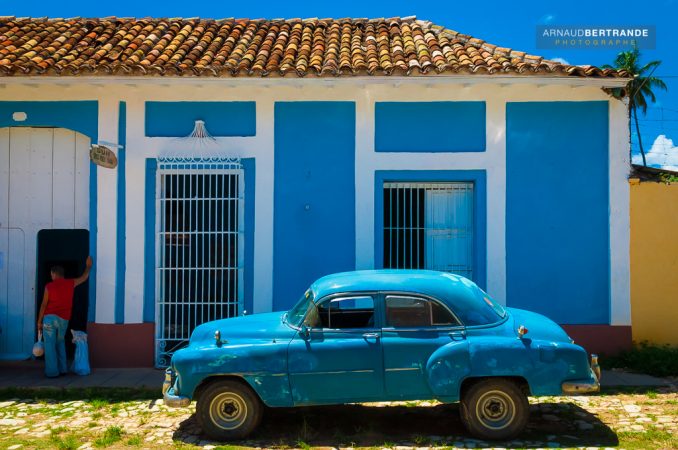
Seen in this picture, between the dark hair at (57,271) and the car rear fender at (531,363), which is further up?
the dark hair at (57,271)

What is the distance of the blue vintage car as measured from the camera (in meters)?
5.16

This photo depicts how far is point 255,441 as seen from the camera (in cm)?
538

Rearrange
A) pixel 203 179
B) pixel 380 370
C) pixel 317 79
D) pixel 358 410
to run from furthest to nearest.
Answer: pixel 203 179, pixel 317 79, pixel 358 410, pixel 380 370

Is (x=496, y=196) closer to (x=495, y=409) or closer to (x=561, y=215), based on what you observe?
(x=561, y=215)

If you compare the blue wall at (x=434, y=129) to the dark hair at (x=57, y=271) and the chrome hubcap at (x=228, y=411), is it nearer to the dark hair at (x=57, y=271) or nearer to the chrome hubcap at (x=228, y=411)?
the chrome hubcap at (x=228, y=411)

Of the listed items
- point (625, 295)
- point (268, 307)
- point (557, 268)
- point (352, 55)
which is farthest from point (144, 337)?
point (625, 295)

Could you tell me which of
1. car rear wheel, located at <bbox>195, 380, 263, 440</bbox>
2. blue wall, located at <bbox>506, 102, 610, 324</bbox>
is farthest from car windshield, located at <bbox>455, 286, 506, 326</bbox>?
blue wall, located at <bbox>506, 102, 610, 324</bbox>

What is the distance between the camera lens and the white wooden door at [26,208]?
28.1 ft

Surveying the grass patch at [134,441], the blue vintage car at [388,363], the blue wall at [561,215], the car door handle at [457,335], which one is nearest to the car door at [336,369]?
the blue vintage car at [388,363]

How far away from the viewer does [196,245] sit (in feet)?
27.4

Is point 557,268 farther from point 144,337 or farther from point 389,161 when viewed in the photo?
point 144,337

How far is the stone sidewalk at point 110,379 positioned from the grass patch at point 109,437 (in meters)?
1.52

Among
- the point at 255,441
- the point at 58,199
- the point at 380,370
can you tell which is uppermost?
the point at 58,199

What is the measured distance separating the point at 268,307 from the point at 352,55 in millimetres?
3662
